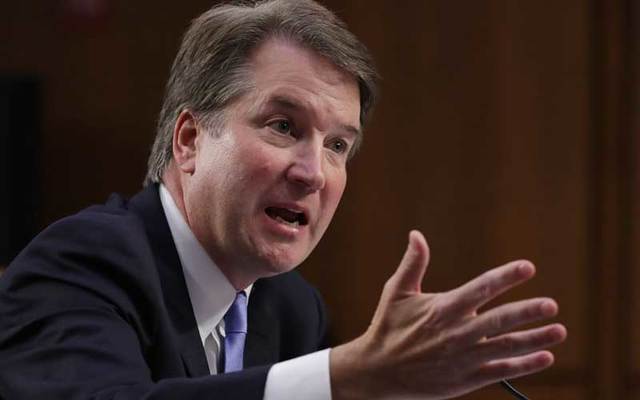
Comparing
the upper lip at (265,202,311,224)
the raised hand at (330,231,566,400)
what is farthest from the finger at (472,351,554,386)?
the upper lip at (265,202,311,224)

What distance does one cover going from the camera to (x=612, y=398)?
4543 millimetres

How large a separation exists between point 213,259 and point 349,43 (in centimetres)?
45

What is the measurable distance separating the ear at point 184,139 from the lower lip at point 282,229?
0.72 ft

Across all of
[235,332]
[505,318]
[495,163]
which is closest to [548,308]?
[505,318]

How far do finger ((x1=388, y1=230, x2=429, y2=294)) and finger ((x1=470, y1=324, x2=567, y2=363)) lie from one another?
104mm

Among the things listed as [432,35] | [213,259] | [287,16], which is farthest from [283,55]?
[432,35]

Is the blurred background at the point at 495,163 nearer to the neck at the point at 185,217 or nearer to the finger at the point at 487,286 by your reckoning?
the neck at the point at 185,217

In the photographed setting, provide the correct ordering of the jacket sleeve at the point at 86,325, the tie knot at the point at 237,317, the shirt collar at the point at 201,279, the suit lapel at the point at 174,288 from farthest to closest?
the tie knot at the point at 237,317 → the shirt collar at the point at 201,279 → the suit lapel at the point at 174,288 → the jacket sleeve at the point at 86,325

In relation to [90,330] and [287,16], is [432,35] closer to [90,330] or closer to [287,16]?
[287,16]

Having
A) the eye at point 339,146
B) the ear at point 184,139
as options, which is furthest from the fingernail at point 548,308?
the ear at point 184,139

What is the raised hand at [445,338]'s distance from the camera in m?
1.23

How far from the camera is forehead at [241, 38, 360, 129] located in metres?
1.84

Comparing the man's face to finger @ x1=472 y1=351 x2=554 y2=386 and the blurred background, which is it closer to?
finger @ x1=472 y1=351 x2=554 y2=386

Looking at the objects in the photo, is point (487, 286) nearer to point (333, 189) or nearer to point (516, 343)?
point (516, 343)
